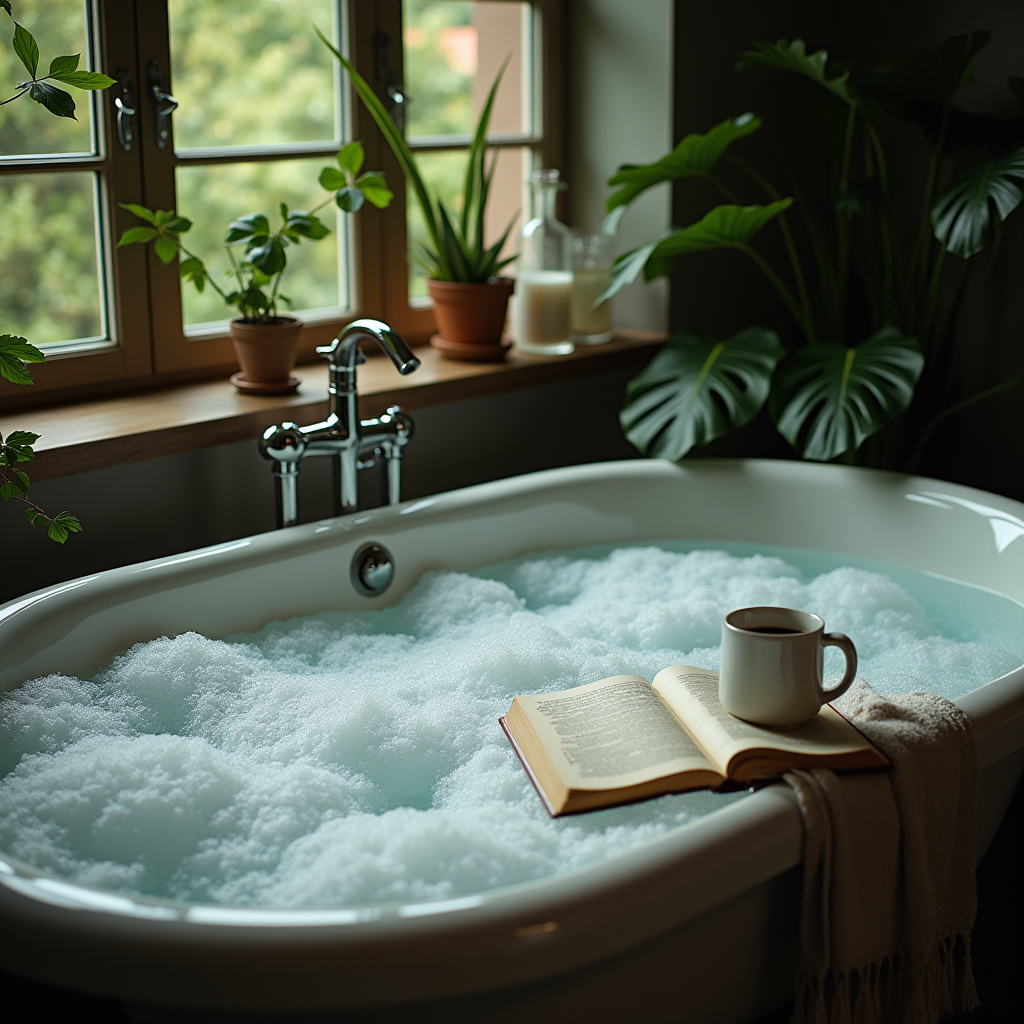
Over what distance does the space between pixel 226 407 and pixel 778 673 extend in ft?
3.84

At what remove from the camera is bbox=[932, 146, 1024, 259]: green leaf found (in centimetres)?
211

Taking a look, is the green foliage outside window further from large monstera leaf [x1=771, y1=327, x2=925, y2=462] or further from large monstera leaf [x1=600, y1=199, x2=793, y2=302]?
large monstera leaf [x1=771, y1=327, x2=925, y2=462]

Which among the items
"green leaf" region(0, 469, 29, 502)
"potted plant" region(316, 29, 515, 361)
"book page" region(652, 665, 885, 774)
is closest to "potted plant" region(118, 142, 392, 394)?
"potted plant" region(316, 29, 515, 361)

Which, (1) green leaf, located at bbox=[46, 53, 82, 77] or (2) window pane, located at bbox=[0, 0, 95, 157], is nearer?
(1) green leaf, located at bbox=[46, 53, 82, 77]

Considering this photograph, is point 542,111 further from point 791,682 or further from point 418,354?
point 791,682

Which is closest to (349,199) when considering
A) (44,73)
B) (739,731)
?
(44,73)

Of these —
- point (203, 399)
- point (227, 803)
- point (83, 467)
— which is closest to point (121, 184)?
point (203, 399)

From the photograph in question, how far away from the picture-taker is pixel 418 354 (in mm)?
2557

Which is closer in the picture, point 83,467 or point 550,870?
point 550,870

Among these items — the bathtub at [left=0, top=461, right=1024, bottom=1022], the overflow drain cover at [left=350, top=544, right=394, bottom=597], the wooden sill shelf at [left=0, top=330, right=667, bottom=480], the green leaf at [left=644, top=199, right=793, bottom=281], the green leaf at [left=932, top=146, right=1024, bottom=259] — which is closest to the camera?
the bathtub at [left=0, top=461, right=1024, bottom=1022]

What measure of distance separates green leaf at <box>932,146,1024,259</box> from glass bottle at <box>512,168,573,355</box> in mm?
758

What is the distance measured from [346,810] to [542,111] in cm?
194

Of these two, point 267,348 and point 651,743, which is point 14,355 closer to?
point 267,348

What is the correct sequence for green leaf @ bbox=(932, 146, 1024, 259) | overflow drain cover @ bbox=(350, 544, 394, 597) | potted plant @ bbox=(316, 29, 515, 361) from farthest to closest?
1. potted plant @ bbox=(316, 29, 515, 361)
2. green leaf @ bbox=(932, 146, 1024, 259)
3. overflow drain cover @ bbox=(350, 544, 394, 597)
